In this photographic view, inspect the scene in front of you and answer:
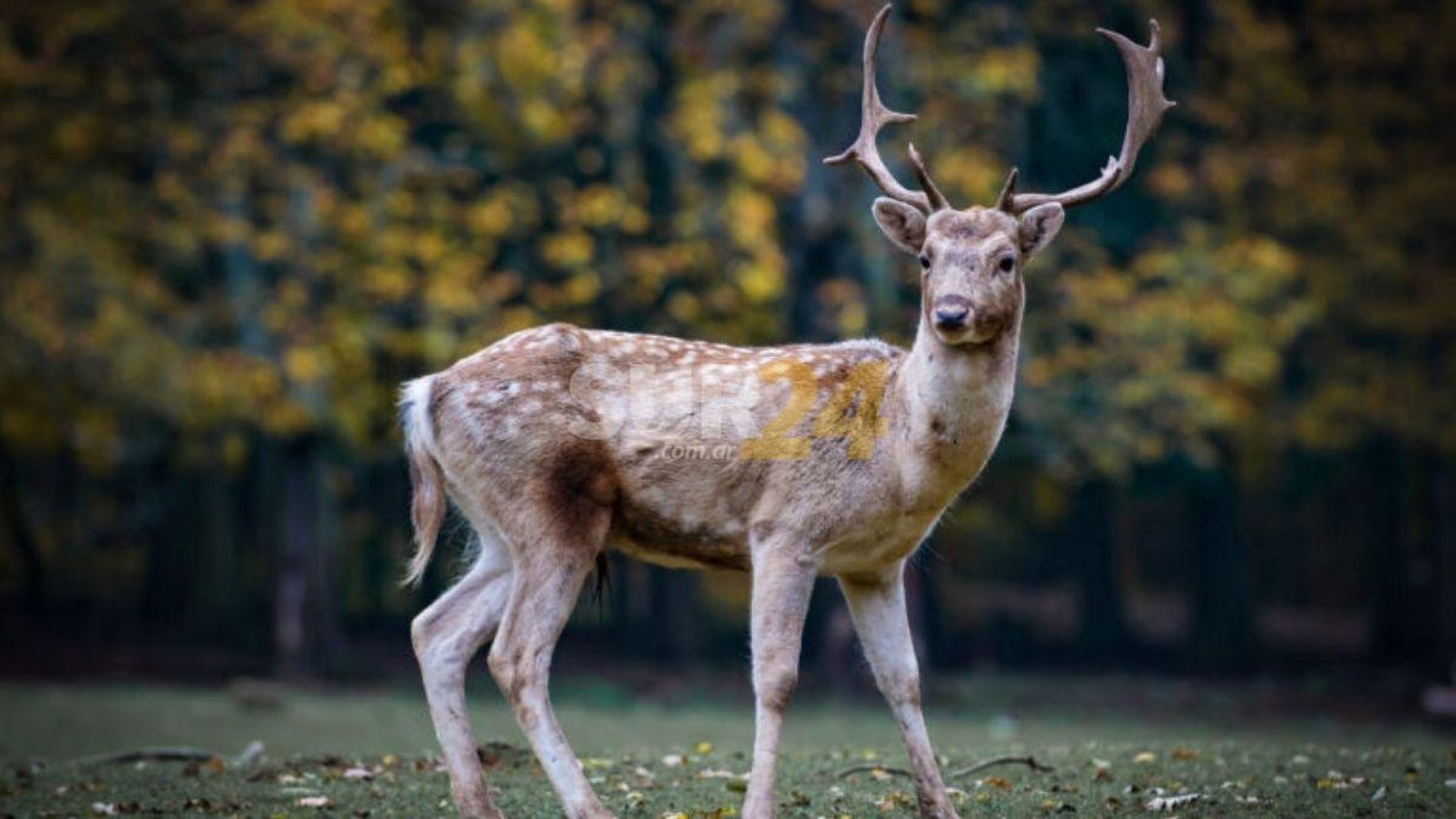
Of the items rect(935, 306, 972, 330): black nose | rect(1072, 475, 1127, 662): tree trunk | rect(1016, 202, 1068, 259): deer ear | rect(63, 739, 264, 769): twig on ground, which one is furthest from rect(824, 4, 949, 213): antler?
rect(1072, 475, 1127, 662): tree trunk

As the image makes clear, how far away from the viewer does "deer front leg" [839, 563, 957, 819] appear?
7.73 m

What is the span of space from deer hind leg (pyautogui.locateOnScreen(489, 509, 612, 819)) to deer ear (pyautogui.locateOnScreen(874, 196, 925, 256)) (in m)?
1.73

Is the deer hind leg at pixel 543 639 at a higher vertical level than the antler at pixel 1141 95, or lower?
lower

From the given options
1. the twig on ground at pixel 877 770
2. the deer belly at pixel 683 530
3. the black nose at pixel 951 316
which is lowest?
the twig on ground at pixel 877 770

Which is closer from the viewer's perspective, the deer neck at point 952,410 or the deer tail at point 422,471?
the deer neck at point 952,410

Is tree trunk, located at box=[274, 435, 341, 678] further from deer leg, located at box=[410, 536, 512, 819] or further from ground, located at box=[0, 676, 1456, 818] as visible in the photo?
deer leg, located at box=[410, 536, 512, 819]

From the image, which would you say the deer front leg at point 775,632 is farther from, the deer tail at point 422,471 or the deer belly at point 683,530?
the deer tail at point 422,471

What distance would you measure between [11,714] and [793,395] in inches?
452

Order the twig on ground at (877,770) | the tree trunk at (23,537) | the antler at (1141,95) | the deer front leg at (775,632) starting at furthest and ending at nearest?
the tree trunk at (23,537)
the twig on ground at (877,770)
the antler at (1141,95)
the deer front leg at (775,632)

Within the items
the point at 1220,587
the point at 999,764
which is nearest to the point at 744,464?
the point at 999,764

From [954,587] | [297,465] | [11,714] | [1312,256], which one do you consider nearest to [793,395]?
[11,714]

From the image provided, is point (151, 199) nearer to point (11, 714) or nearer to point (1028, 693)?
point (11, 714)

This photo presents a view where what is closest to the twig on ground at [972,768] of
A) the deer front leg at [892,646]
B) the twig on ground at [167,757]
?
the deer front leg at [892,646]

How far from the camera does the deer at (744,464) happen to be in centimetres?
749
